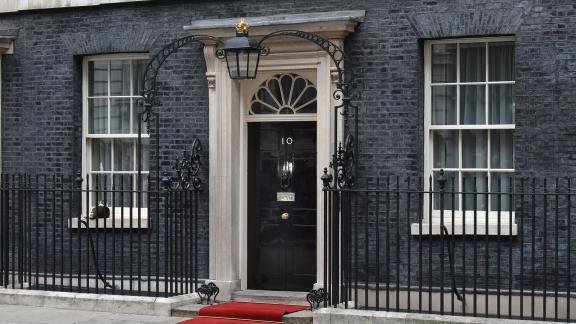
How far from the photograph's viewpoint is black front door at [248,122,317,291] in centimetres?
1262

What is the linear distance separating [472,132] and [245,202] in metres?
2.96

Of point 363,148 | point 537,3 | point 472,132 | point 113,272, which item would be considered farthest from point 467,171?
point 113,272

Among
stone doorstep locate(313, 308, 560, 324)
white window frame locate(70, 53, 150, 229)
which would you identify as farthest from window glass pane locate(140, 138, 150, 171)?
stone doorstep locate(313, 308, 560, 324)

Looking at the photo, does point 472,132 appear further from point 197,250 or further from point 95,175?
point 95,175

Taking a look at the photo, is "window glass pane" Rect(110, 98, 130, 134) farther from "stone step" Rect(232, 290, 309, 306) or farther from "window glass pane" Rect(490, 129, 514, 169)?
"window glass pane" Rect(490, 129, 514, 169)

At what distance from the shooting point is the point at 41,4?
45.7 feet

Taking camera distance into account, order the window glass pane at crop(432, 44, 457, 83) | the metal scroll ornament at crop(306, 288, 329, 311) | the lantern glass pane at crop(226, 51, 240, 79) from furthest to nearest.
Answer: the window glass pane at crop(432, 44, 457, 83) → the lantern glass pane at crop(226, 51, 240, 79) → the metal scroll ornament at crop(306, 288, 329, 311)

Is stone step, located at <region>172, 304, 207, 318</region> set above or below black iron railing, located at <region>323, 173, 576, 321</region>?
below

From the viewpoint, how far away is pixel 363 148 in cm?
1212

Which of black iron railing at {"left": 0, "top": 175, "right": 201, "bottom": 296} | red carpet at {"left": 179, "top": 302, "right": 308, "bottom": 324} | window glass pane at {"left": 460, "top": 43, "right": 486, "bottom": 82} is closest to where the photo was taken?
red carpet at {"left": 179, "top": 302, "right": 308, "bottom": 324}

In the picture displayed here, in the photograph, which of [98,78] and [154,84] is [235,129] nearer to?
[154,84]

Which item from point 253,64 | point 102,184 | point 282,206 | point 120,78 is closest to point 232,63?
point 253,64

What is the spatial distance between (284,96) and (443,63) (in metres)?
2.01

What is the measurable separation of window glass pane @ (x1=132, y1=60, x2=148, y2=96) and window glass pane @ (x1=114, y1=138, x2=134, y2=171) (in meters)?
0.66
